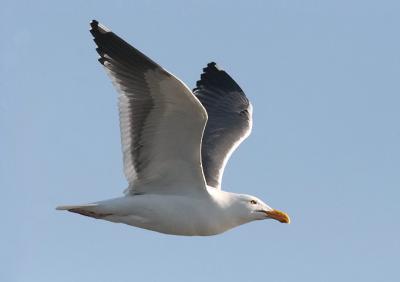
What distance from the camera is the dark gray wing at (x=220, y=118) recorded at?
53.3 feet

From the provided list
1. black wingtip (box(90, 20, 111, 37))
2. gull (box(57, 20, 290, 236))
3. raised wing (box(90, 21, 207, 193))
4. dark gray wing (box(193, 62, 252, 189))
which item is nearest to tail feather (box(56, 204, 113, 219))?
gull (box(57, 20, 290, 236))

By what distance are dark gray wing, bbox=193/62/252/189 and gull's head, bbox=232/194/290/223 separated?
93 cm

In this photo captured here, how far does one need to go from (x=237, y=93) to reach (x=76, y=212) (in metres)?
6.27

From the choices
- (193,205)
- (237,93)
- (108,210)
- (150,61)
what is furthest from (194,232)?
(237,93)

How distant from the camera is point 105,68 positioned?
1395 cm

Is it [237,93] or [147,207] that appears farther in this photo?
[237,93]

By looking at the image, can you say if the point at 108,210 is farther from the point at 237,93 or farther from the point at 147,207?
the point at 237,93

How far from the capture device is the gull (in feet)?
44.7

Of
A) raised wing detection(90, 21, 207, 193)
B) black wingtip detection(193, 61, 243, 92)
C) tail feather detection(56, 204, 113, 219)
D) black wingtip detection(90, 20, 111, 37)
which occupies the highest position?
black wingtip detection(193, 61, 243, 92)

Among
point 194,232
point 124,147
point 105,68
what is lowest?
point 194,232

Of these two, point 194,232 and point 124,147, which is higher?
point 124,147

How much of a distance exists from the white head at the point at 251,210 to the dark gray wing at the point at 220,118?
927mm

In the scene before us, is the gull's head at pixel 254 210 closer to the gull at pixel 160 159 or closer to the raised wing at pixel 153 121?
the gull at pixel 160 159

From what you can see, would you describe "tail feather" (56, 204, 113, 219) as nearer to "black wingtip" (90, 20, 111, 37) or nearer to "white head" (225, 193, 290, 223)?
"white head" (225, 193, 290, 223)
